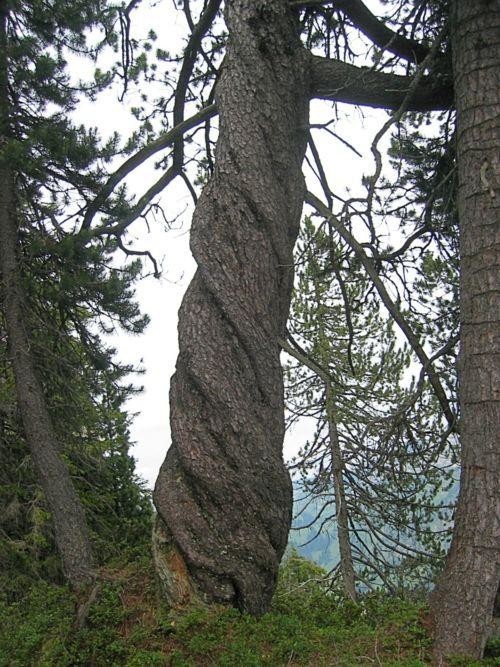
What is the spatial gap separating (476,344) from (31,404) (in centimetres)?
385

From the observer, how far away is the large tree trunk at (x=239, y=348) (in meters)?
4.01

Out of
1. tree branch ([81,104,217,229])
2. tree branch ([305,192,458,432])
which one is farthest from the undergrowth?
tree branch ([81,104,217,229])

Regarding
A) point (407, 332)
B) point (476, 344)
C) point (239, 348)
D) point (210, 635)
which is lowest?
point (210, 635)

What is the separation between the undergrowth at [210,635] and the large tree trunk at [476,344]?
0.89 ft

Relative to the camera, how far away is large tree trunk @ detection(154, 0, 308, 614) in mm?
4012

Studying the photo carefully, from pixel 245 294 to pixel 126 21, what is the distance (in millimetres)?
3433

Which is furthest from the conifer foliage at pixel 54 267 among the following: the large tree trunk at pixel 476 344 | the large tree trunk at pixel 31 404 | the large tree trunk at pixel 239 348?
the large tree trunk at pixel 476 344

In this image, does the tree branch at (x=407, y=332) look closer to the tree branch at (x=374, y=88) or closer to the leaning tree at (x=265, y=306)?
the leaning tree at (x=265, y=306)

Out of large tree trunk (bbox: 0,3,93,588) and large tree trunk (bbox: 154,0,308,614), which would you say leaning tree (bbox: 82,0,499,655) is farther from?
large tree trunk (bbox: 0,3,93,588)

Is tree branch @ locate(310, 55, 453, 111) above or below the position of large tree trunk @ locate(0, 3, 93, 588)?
above

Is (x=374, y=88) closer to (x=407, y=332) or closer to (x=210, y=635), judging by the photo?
(x=407, y=332)

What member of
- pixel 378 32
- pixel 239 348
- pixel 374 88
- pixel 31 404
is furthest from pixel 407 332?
pixel 31 404

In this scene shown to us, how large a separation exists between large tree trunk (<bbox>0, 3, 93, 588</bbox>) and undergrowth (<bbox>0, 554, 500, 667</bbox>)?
1.48 feet

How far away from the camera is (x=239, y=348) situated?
4176 mm
